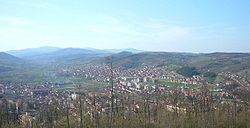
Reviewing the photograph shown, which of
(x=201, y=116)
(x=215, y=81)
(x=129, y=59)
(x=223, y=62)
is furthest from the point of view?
(x=129, y=59)

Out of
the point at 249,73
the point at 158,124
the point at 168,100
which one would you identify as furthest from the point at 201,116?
the point at 249,73

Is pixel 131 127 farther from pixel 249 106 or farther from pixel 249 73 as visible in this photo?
pixel 249 73

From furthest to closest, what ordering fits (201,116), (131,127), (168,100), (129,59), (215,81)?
(129,59) < (215,81) < (168,100) < (201,116) < (131,127)

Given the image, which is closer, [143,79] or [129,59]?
[143,79]

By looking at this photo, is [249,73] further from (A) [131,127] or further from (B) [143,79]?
(A) [131,127]

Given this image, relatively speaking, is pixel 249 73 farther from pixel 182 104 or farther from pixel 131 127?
pixel 131 127

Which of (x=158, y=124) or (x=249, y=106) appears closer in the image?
(x=158, y=124)

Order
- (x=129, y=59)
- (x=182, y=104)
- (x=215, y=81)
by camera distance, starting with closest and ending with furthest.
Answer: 1. (x=182, y=104)
2. (x=215, y=81)
3. (x=129, y=59)

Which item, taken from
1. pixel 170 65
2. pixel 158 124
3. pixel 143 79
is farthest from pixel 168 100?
pixel 170 65

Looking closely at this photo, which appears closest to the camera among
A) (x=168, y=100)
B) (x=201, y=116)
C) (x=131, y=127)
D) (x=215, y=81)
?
(x=131, y=127)
